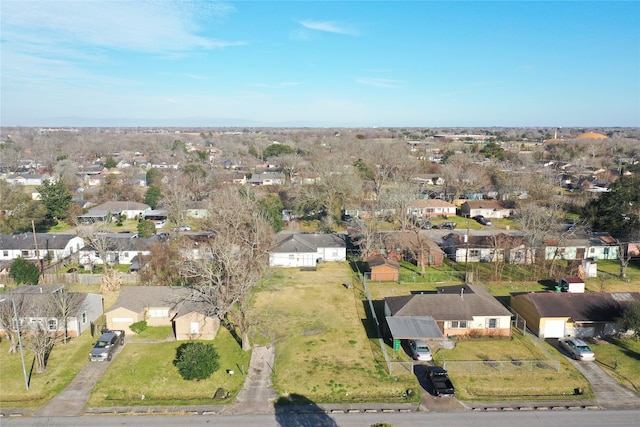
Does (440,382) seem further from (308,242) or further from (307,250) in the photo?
(308,242)

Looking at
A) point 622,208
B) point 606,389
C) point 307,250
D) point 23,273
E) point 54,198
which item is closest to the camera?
point 606,389

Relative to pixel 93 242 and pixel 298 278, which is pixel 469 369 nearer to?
pixel 298 278

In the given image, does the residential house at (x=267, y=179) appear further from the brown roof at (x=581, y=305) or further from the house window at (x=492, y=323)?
the brown roof at (x=581, y=305)

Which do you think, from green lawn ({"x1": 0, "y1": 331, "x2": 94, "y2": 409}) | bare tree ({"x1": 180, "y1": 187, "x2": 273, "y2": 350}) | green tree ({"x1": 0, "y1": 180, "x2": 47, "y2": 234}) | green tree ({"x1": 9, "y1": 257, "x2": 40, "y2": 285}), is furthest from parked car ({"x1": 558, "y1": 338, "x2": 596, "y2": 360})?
green tree ({"x1": 0, "y1": 180, "x2": 47, "y2": 234})

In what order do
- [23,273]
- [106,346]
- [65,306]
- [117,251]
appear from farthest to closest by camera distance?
[117,251]
[23,273]
[65,306]
[106,346]

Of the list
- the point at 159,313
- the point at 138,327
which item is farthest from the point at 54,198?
the point at 138,327

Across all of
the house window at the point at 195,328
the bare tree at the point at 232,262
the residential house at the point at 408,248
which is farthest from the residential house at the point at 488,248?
the house window at the point at 195,328

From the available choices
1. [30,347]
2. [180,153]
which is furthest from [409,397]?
[180,153]

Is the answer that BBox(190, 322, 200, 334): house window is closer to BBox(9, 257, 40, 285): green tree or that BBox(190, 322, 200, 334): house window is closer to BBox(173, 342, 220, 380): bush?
BBox(173, 342, 220, 380): bush
